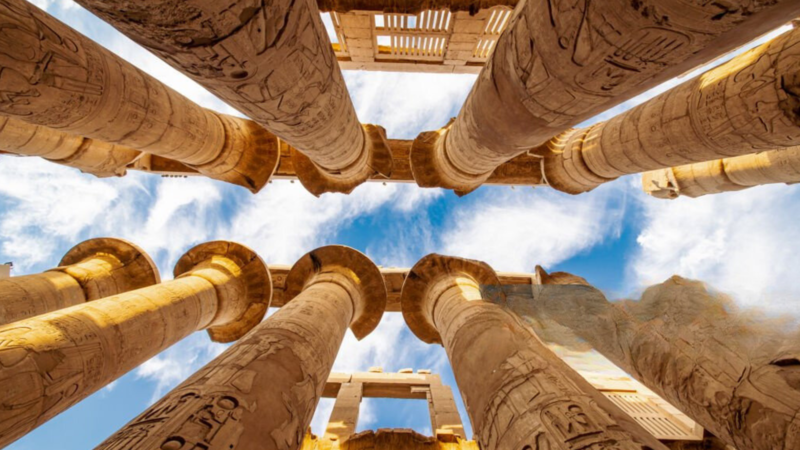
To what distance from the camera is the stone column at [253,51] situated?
213cm

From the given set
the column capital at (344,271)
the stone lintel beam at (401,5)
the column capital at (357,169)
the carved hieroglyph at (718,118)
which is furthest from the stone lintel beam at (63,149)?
the carved hieroglyph at (718,118)

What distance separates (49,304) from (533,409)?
27.7 ft

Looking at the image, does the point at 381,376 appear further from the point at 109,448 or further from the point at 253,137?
the point at 109,448

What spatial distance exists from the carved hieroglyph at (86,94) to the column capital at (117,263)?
3.05 m

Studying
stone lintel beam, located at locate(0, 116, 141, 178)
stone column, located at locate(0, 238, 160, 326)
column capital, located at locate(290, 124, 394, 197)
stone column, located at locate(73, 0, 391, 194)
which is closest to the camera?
stone column, located at locate(73, 0, 391, 194)

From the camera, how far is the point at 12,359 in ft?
12.1

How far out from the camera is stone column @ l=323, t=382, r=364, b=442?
8.64 m

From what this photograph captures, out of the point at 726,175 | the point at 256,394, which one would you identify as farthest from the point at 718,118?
the point at 256,394

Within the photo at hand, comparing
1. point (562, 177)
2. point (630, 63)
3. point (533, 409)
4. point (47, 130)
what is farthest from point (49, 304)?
point (562, 177)

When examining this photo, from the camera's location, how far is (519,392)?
331 cm

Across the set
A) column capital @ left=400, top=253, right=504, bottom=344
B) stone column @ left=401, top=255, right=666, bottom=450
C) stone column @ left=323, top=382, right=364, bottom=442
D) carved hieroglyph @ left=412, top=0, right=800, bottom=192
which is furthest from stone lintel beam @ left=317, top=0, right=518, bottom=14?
stone column @ left=323, top=382, right=364, bottom=442

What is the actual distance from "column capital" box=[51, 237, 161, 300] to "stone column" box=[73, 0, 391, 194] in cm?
635

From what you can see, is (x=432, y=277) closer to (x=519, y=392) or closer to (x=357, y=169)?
(x=357, y=169)

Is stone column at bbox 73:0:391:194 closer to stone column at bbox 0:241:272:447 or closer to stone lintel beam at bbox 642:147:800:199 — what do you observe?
stone column at bbox 0:241:272:447
